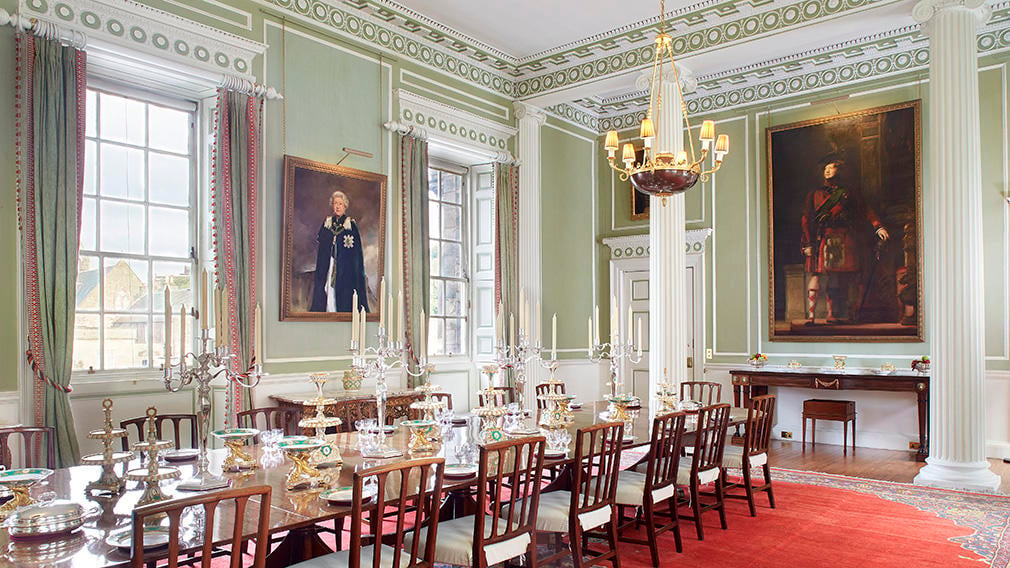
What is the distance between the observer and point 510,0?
7.21m

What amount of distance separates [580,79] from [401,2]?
2.34 m

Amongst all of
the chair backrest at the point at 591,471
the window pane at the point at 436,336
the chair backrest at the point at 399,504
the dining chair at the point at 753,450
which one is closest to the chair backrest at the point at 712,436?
the dining chair at the point at 753,450

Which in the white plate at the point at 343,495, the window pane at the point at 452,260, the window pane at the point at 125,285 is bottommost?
the white plate at the point at 343,495

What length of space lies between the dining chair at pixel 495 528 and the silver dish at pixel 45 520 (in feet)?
4.65

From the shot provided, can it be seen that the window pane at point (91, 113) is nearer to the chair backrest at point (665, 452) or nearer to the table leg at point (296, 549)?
the table leg at point (296, 549)

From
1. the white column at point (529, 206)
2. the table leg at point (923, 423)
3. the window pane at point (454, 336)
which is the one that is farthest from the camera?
the white column at point (529, 206)

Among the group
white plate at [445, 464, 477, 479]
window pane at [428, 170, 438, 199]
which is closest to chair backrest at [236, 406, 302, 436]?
white plate at [445, 464, 477, 479]

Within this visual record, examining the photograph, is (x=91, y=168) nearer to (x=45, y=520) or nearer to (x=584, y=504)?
(x=45, y=520)

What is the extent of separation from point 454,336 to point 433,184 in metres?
1.75

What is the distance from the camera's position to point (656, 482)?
15.0 ft

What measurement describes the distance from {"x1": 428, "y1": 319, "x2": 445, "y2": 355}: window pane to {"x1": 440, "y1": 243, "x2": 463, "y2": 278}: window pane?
0.58 metres

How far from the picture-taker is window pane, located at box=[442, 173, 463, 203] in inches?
345

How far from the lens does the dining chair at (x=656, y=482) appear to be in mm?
4391

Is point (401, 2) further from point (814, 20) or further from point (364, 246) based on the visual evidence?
point (814, 20)
